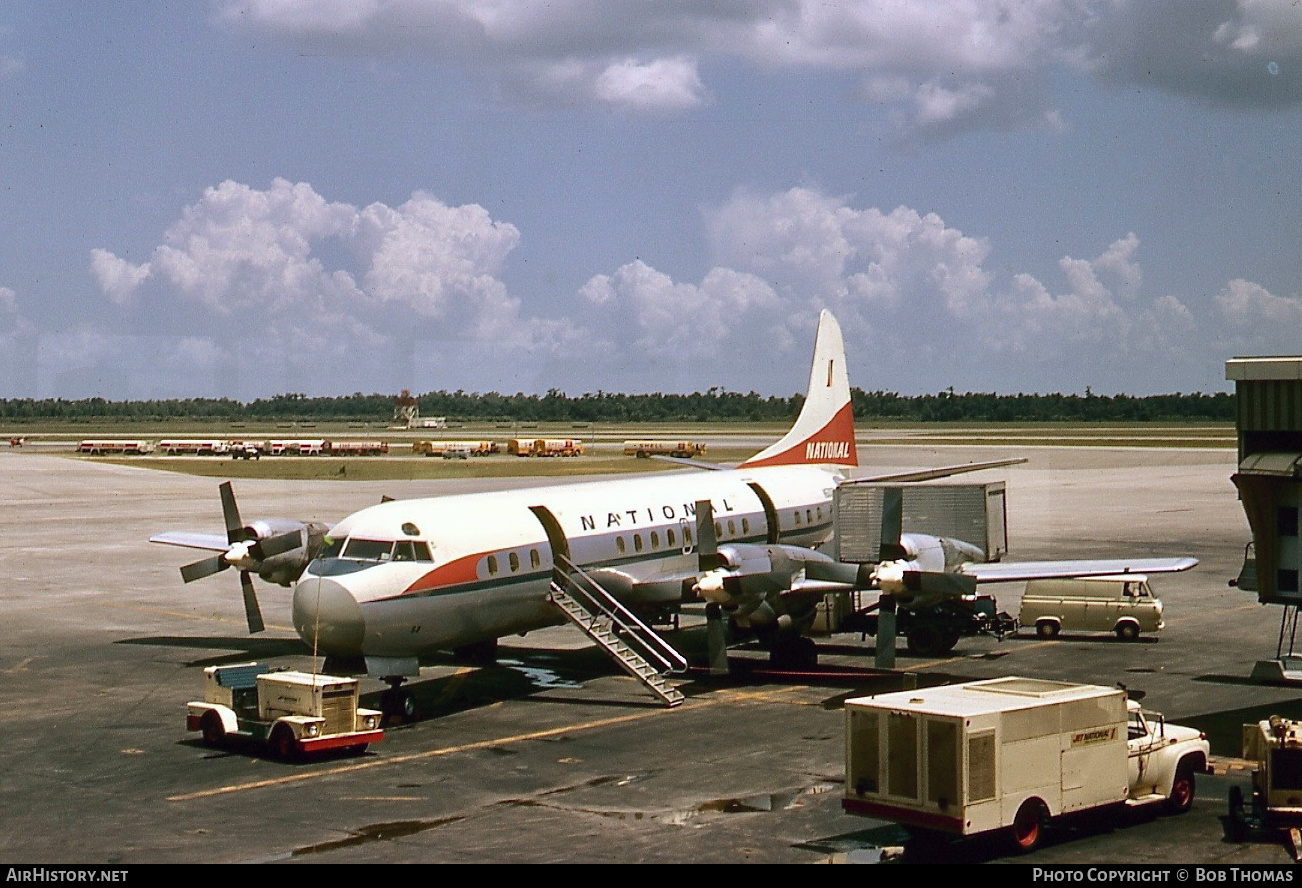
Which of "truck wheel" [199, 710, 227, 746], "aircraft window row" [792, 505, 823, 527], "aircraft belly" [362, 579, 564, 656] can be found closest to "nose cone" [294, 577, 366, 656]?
"aircraft belly" [362, 579, 564, 656]

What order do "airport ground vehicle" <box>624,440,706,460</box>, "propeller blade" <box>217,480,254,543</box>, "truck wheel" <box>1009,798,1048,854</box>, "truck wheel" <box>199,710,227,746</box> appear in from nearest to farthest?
"truck wheel" <box>1009,798,1048,854</box>
"truck wheel" <box>199,710,227,746</box>
"propeller blade" <box>217,480,254,543</box>
"airport ground vehicle" <box>624,440,706,460</box>

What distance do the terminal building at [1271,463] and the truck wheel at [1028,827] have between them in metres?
12.0

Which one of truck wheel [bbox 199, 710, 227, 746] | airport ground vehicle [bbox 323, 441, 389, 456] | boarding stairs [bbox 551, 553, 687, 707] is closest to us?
truck wheel [bbox 199, 710, 227, 746]

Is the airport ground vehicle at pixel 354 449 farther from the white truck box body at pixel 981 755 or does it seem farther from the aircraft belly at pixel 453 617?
the white truck box body at pixel 981 755

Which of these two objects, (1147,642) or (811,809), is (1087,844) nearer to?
(811,809)

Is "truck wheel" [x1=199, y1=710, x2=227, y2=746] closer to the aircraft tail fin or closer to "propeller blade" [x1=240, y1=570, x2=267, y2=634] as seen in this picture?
"propeller blade" [x1=240, y1=570, x2=267, y2=634]

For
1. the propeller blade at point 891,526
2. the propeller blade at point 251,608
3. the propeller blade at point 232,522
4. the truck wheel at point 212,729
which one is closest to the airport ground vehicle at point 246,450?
the propeller blade at point 232,522

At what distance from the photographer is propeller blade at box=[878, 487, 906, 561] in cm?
3328

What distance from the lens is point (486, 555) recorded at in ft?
104

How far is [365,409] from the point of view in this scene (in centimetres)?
16062

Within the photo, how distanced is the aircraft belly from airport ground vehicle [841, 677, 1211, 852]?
40.4 feet

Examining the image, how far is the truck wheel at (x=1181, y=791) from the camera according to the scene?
21.8 metres

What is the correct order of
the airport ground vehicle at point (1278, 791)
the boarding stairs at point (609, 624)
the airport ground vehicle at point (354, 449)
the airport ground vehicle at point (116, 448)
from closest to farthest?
the airport ground vehicle at point (1278, 791)
the boarding stairs at point (609, 624)
the airport ground vehicle at point (354, 449)
the airport ground vehicle at point (116, 448)
